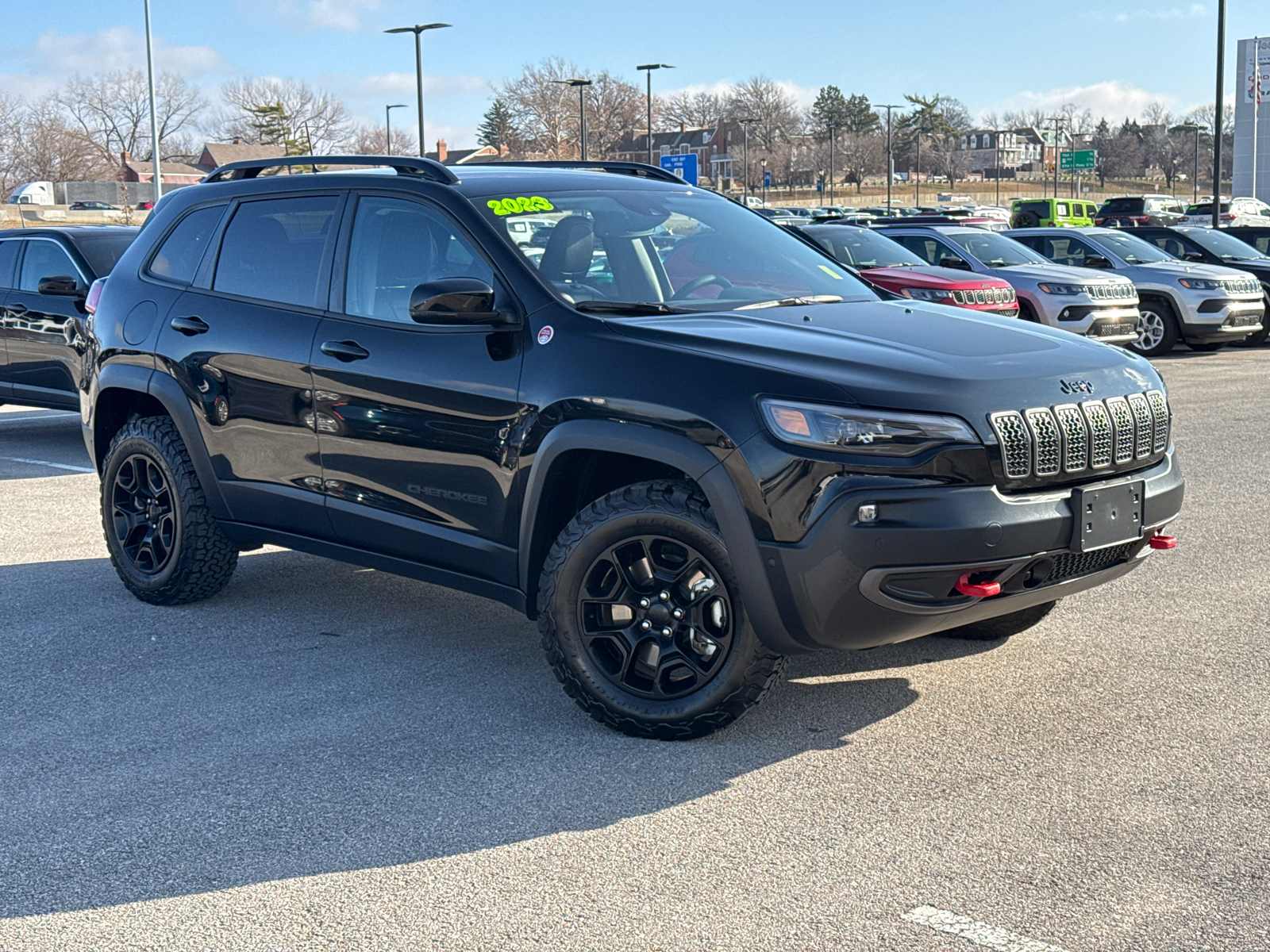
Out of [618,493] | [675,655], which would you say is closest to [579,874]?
[675,655]

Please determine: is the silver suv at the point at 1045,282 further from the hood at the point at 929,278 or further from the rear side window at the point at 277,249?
the rear side window at the point at 277,249

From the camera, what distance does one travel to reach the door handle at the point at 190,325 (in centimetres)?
571

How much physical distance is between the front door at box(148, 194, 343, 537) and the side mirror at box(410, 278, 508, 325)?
880mm

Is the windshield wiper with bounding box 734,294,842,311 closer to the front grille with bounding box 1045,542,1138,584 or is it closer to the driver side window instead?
the driver side window

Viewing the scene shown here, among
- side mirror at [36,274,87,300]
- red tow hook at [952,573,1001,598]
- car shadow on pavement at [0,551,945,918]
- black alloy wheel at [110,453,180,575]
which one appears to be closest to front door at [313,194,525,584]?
car shadow on pavement at [0,551,945,918]

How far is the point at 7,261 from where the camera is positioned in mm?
11805

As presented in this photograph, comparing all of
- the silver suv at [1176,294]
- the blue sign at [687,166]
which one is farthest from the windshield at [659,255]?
the blue sign at [687,166]

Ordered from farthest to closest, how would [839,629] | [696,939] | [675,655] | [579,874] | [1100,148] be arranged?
[1100,148], [675,655], [839,629], [579,874], [696,939]

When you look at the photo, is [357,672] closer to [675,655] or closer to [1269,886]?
[675,655]

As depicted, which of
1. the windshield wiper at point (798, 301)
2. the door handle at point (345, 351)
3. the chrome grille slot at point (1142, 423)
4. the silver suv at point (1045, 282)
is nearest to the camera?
the chrome grille slot at point (1142, 423)

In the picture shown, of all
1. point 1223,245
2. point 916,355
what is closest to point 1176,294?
point 1223,245

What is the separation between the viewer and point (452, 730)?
14.5 feet

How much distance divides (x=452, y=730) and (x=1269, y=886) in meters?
2.41

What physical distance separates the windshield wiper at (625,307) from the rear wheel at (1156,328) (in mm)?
14765
